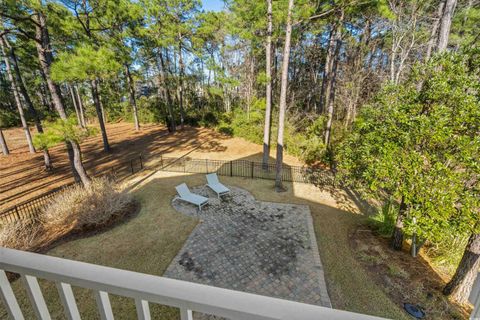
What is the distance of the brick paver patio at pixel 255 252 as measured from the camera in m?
4.72

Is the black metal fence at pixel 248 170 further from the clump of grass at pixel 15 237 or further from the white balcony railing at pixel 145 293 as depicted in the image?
the white balcony railing at pixel 145 293

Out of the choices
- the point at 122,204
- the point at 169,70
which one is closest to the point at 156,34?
the point at 169,70

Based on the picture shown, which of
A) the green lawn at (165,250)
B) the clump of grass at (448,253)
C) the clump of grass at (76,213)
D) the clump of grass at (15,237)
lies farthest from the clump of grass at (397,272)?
the clump of grass at (15,237)

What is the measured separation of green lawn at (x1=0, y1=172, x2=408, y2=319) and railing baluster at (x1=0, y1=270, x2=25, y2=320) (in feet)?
11.7

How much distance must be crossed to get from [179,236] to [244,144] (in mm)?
12256

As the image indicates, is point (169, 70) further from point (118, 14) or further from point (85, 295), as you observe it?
point (85, 295)

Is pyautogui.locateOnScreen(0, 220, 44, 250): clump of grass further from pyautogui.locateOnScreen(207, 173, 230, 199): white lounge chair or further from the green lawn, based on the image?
pyautogui.locateOnScreen(207, 173, 230, 199): white lounge chair

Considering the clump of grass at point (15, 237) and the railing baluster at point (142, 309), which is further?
the clump of grass at point (15, 237)

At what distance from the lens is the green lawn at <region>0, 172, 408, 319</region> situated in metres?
4.20

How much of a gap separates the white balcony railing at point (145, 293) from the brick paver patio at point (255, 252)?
170 inches

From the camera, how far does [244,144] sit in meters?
17.8

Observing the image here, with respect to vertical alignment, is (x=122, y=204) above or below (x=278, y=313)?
below

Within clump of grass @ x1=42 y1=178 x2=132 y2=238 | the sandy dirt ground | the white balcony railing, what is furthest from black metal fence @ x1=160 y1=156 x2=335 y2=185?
the white balcony railing

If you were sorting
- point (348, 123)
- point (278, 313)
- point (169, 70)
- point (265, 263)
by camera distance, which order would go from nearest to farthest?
point (278, 313) < point (265, 263) < point (348, 123) < point (169, 70)
